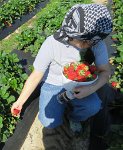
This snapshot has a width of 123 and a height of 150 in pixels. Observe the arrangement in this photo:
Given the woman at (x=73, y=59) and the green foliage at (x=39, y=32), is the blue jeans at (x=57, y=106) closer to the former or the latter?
the woman at (x=73, y=59)

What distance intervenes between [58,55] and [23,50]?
3.32 m

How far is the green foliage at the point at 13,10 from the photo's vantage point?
903 centimetres

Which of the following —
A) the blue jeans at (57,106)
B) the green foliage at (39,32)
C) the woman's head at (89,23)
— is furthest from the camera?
the green foliage at (39,32)

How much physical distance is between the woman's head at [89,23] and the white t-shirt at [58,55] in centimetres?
33

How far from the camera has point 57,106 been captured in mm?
3840

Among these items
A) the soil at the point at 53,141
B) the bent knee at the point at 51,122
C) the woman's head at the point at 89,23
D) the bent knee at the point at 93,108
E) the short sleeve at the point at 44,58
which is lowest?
the soil at the point at 53,141

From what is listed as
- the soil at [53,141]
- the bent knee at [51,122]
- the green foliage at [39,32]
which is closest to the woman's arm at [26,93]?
the bent knee at [51,122]

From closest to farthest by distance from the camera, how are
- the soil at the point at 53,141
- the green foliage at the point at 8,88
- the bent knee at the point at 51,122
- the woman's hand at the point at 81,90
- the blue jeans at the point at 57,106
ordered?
the woman's hand at the point at 81,90, the blue jeans at the point at 57,106, the bent knee at the point at 51,122, the soil at the point at 53,141, the green foliage at the point at 8,88

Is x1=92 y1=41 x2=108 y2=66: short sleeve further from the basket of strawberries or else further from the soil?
the soil

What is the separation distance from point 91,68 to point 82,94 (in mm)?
298

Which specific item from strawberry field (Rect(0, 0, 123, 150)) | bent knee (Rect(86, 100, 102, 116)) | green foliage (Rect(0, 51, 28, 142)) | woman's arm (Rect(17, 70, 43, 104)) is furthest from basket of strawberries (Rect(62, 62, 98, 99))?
green foliage (Rect(0, 51, 28, 142))

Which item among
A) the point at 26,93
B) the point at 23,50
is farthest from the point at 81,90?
the point at 23,50

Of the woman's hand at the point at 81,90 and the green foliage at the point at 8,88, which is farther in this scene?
the green foliage at the point at 8,88

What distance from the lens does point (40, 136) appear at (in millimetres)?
4281
